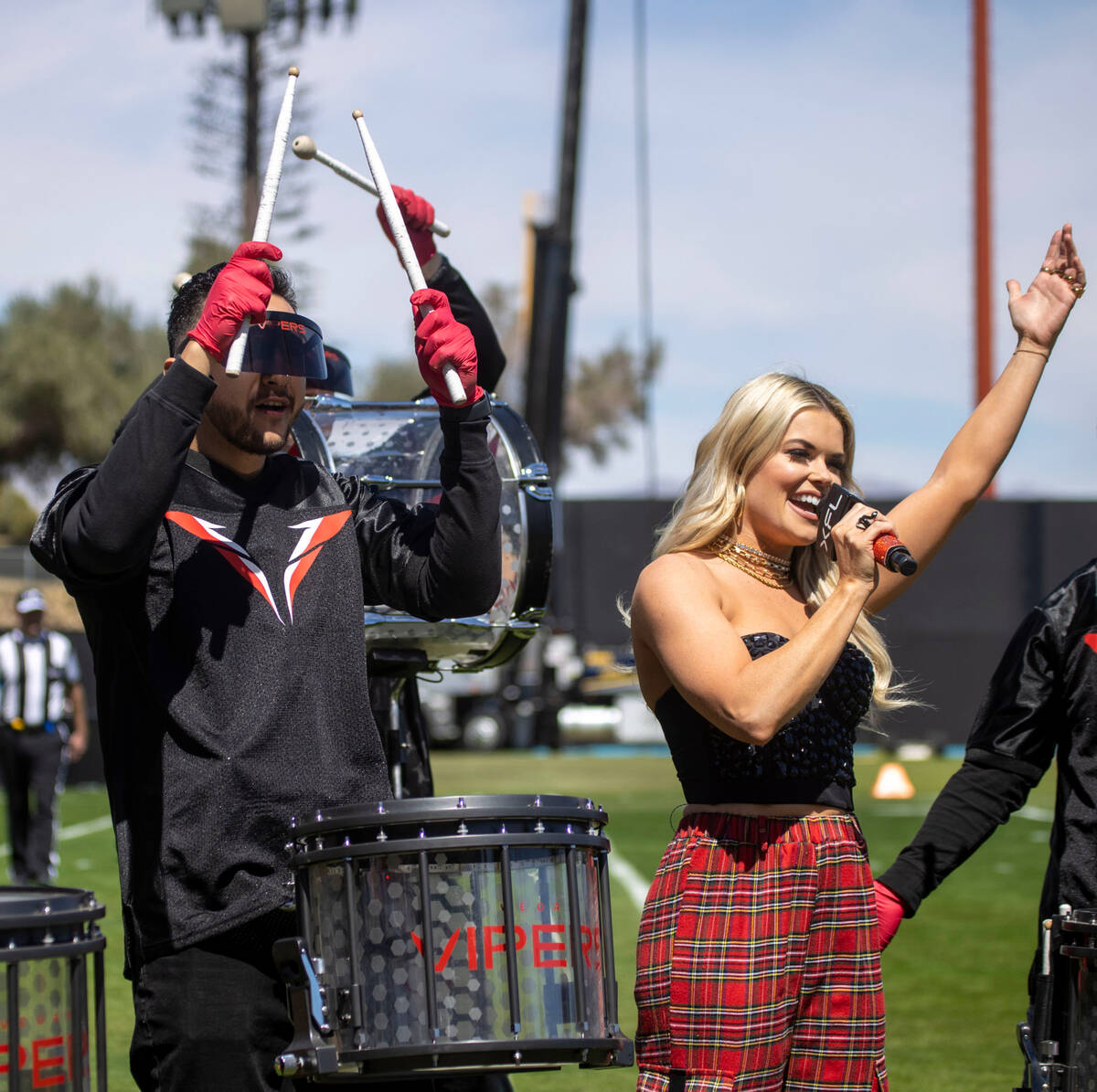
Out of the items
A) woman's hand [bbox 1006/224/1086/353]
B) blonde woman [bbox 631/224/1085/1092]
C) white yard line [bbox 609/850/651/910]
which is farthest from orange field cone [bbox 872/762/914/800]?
blonde woman [bbox 631/224/1085/1092]

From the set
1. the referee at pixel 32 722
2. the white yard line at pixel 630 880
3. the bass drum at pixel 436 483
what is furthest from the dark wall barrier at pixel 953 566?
the bass drum at pixel 436 483

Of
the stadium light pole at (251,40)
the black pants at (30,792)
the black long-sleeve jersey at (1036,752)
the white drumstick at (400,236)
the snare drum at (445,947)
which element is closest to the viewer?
the snare drum at (445,947)

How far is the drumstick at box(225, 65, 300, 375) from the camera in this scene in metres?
2.77

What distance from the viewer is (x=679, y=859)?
311 cm

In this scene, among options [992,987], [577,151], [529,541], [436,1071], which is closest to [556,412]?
[577,151]

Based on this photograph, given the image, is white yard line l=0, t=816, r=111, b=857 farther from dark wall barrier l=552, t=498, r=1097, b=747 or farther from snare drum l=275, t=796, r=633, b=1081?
dark wall barrier l=552, t=498, r=1097, b=747

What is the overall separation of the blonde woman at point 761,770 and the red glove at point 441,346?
55cm

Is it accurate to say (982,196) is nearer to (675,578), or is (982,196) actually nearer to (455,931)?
(675,578)

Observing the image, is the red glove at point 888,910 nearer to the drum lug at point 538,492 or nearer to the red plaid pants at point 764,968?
the red plaid pants at point 764,968

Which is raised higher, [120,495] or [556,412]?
[556,412]

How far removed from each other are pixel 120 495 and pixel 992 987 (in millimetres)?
6337

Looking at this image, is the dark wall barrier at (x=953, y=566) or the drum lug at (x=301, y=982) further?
the dark wall barrier at (x=953, y=566)

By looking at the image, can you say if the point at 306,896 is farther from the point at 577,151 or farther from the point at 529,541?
the point at 577,151

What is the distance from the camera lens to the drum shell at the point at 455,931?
249cm
